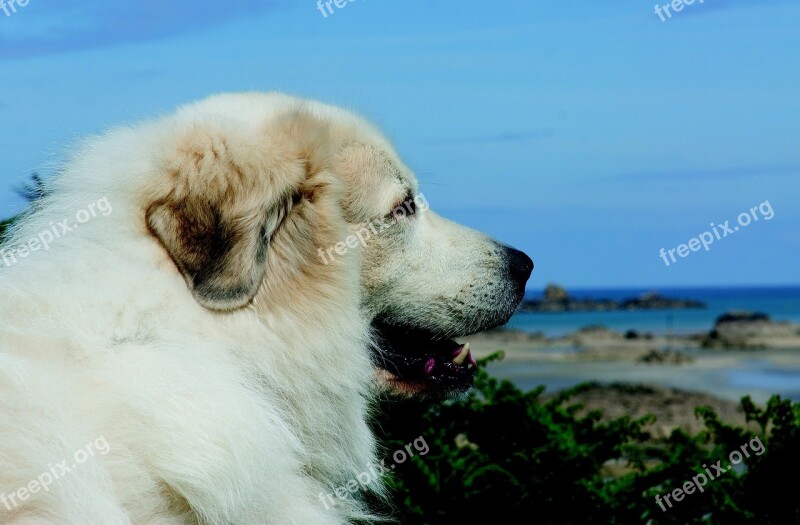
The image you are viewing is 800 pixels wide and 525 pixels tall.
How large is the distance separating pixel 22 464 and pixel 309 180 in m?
1.47

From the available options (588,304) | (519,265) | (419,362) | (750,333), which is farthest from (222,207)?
(588,304)

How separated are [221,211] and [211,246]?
0.13 meters

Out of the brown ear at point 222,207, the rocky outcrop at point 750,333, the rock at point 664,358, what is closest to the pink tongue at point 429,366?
the brown ear at point 222,207

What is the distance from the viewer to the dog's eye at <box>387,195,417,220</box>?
3992 millimetres

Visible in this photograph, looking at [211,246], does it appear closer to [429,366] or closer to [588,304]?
[429,366]

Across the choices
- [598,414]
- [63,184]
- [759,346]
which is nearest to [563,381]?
[598,414]

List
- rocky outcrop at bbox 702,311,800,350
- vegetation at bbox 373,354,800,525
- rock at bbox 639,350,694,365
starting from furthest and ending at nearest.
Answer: rocky outcrop at bbox 702,311,800,350 → rock at bbox 639,350,694,365 → vegetation at bbox 373,354,800,525

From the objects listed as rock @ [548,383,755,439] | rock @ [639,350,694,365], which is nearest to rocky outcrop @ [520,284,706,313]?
rock @ [639,350,694,365]

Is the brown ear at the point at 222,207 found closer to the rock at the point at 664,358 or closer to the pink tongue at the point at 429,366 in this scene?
the pink tongue at the point at 429,366

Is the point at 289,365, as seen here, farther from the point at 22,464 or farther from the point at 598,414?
the point at 598,414

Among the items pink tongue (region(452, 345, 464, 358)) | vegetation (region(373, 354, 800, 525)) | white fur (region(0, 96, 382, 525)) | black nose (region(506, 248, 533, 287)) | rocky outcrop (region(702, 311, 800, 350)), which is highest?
white fur (region(0, 96, 382, 525))

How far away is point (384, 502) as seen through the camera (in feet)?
14.5

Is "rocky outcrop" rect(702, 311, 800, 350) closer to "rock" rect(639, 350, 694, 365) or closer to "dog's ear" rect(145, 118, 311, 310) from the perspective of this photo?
"rock" rect(639, 350, 694, 365)

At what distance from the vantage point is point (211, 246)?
3191 mm
